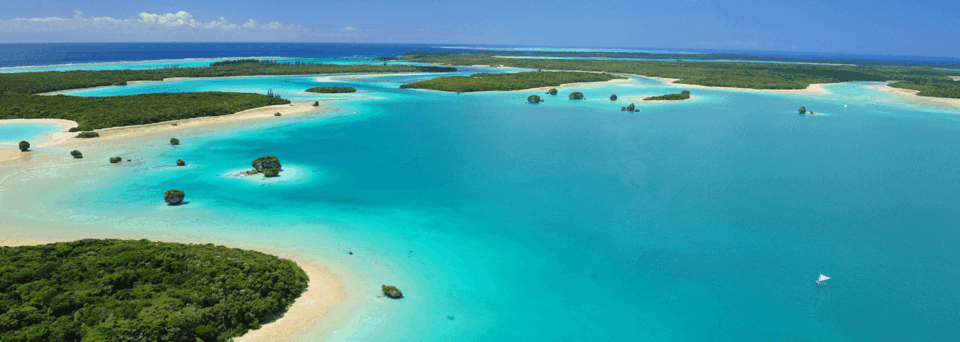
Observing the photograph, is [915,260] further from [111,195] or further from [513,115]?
[513,115]

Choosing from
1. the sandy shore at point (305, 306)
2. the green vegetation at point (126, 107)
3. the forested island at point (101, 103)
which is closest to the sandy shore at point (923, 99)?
the sandy shore at point (305, 306)

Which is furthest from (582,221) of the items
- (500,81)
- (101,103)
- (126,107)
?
(500,81)

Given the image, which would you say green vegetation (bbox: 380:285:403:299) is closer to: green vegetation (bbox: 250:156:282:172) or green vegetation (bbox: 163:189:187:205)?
green vegetation (bbox: 163:189:187:205)

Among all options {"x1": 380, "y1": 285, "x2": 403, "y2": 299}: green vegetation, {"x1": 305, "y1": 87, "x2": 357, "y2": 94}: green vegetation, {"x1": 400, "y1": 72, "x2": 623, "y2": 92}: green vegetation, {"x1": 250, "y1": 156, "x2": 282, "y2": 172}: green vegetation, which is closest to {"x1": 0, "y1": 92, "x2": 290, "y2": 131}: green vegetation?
{"x1": 305, "y1": 87, "x2": 357, "y2": 94}: green vegetation

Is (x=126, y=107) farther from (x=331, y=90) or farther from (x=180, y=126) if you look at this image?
(x=331, y=90)

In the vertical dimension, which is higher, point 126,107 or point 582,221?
point 126,107

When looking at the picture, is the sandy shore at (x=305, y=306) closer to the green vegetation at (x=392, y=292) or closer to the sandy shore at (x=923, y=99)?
the green vegetation at (x=392, y=292)

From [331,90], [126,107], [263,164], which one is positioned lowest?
[263,164]
